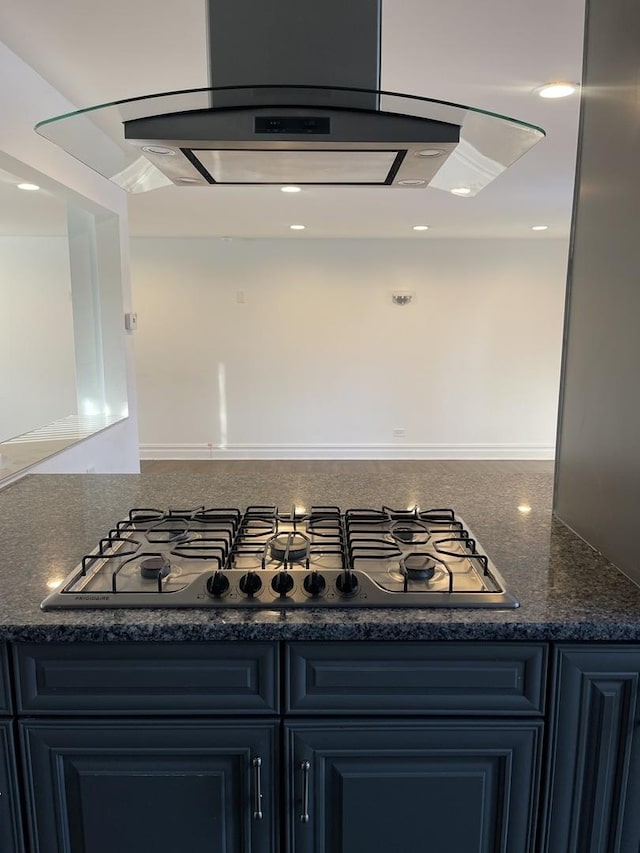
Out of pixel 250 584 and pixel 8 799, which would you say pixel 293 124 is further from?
pixel 8 799

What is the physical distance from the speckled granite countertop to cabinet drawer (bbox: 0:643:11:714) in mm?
60

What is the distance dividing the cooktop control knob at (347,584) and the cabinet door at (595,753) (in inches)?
15.6

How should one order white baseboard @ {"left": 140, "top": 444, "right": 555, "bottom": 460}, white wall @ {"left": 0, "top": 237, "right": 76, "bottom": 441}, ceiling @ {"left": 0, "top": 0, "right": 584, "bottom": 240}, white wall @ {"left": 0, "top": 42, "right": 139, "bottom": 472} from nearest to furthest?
ceiling @ {"left": 0, "top": 0, "right": 584, "bottom": 240} → white wall @ {"left": 0, "top": 42, "right": 139, "bottom": 472} → white wall @ {"left": 0, "top": 237, "right": 76, "bottom": 441} → white baseboard @ {"left": 140, "top": 444, "right": 555, "bottom": 460}

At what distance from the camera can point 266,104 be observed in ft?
3.54

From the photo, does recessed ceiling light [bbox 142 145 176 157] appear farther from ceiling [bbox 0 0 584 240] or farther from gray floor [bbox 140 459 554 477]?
gray floor [bbox 140 459 554 477]

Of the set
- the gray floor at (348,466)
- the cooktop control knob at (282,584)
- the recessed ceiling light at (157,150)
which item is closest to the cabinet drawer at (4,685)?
the cooktop control knob at (282,584)

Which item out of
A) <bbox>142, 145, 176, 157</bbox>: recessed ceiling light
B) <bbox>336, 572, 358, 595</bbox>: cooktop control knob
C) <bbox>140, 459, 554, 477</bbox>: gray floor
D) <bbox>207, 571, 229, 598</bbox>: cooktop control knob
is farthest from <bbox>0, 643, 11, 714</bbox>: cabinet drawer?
<bbox>140, 459, 554, 477</bbox>: gray floor

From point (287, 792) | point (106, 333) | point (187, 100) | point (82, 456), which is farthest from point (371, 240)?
point (287, 792)

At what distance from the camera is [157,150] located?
1.17 metres

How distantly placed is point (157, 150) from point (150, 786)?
4.10ft

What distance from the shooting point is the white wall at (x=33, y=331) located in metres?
5.81

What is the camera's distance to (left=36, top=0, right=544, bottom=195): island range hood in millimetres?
1072

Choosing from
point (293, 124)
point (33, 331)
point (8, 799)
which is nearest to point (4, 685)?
point (8, 799)

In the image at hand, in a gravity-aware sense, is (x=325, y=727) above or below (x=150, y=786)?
above
